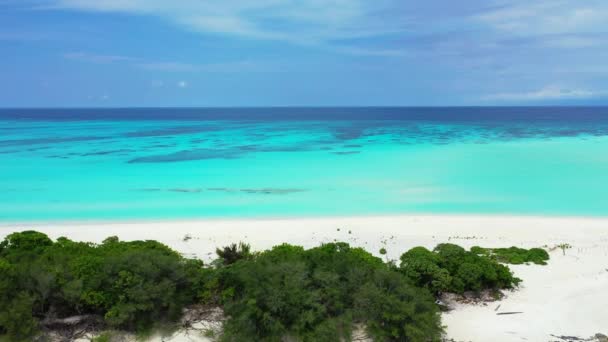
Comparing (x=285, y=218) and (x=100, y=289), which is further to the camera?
(x=285, y=218)

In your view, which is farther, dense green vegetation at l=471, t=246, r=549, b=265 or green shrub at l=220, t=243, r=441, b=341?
dense green vegetation at l=471, t=246, r=549, b=265

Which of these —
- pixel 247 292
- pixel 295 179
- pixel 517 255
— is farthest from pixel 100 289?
pixel 295 179

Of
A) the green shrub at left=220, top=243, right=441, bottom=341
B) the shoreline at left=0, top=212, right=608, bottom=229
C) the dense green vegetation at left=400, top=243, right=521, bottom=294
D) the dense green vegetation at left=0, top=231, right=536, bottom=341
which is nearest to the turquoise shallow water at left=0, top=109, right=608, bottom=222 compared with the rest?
the shoreline at left=0, top=212, right=608, bottom=229

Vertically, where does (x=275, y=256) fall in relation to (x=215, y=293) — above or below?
above

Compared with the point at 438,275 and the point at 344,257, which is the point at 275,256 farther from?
the point at 438,275

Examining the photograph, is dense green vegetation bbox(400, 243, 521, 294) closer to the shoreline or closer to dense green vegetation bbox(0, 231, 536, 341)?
dense green vegetation bbox(0, 231, 536, 341)

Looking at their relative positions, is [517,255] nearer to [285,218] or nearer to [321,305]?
[321,305]

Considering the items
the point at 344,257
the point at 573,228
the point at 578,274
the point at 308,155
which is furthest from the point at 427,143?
the point at 344,257
